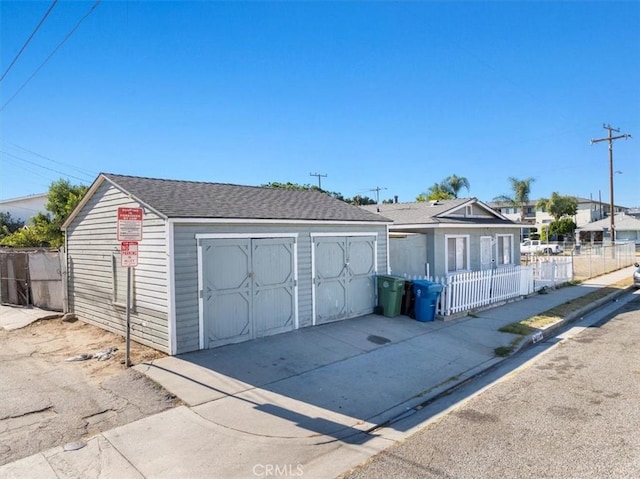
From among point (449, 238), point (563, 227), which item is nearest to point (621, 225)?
point (563, 227)

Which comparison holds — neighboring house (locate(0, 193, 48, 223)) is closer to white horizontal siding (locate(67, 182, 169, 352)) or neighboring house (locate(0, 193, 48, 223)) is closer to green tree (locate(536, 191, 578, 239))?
white horizontal siding (locate(67, 182, 169, 352))

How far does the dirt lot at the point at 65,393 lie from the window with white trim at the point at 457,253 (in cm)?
1080

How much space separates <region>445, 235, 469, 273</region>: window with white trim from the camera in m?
15.3

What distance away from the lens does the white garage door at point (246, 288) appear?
27.2 ft

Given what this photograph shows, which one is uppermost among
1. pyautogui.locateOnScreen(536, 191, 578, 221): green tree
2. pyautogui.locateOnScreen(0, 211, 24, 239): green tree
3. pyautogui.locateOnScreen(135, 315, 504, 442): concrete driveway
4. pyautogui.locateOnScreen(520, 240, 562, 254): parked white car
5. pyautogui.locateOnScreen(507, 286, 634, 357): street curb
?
Answer: pyautogui.locateOnScreen(536, 191, 578, 221): green tree

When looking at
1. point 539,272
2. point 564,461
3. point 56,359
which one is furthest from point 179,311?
point 539,272

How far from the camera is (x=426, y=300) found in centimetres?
1109

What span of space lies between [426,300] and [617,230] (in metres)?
54.8

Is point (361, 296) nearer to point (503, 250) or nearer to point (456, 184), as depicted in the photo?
point (503, 250)

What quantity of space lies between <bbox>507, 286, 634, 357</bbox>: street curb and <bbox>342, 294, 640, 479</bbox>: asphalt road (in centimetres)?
140

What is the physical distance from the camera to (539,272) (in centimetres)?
1808

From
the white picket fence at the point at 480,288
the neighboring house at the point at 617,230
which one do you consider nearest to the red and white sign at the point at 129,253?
the white picket fence at the point at 480,288

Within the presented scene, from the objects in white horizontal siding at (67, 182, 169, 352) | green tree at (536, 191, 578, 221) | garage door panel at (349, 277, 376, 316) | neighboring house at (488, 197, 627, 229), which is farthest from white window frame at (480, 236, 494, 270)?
neighboring house at (488, 197, 627, 229)

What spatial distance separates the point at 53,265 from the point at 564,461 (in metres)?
13.2
